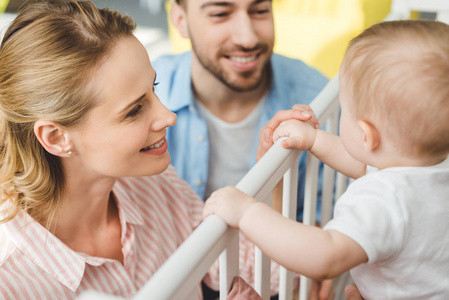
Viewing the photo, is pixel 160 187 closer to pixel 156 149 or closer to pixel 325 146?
pixel 156 149

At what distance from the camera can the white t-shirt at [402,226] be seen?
27.2 inches

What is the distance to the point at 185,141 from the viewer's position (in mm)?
1627

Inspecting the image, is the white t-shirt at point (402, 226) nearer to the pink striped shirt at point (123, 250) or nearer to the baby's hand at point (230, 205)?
the baby's hand at point (230, 205)

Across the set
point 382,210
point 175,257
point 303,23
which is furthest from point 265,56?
point 175,257

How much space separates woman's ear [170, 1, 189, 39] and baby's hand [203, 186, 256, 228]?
1061mm

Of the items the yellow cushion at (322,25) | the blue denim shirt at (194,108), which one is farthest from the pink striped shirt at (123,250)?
the yellow cushion at (322,25)

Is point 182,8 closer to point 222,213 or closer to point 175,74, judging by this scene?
point 175,74

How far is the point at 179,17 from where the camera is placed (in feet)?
5.57

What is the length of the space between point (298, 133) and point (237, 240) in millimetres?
278

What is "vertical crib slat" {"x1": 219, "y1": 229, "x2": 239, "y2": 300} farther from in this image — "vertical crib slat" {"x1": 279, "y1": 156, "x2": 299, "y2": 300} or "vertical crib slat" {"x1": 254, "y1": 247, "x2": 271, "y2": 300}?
"vertical crib slat" {"x1": 279, "y1": 156, "x2": 299, "y2": 300}

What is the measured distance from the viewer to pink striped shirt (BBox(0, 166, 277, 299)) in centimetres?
93

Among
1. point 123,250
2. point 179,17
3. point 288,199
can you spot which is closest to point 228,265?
point 288,199

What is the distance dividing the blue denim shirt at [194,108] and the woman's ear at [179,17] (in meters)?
0.12

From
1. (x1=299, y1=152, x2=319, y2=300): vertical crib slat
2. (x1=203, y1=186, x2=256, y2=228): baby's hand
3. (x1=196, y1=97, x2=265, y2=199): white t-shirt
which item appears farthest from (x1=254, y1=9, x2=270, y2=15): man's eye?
(x1=203, y1=186, x2=256, y2=228): baby's hand
